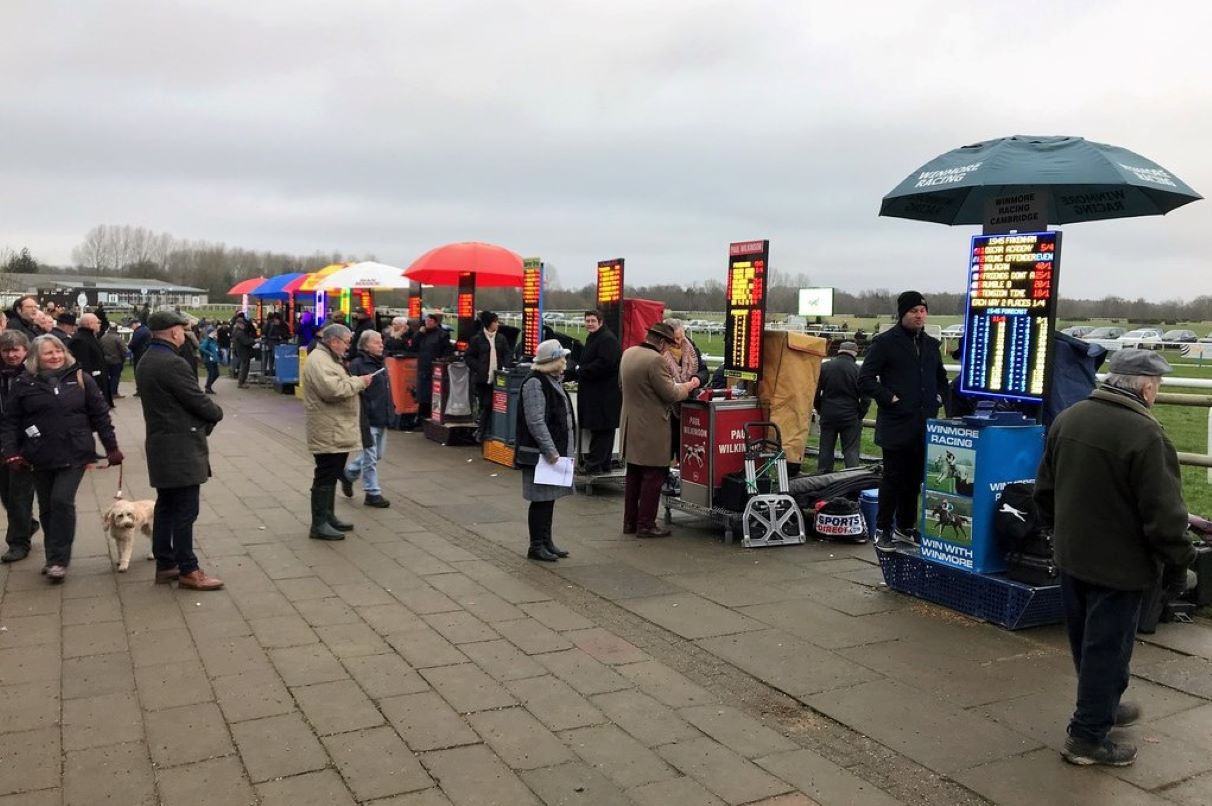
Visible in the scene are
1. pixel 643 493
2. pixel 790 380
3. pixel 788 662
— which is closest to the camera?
pixel 788 662

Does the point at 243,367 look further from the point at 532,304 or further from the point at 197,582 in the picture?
the point at 197,582

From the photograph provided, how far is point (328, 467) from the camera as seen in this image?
8117 millimetres

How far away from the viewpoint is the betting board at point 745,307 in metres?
8.42

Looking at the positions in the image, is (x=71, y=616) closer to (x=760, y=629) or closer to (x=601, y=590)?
(x=601, y=590)

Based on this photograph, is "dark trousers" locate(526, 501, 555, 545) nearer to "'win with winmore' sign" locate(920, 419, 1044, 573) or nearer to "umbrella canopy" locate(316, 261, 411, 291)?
"'win with winmore' sign" locate(920, 419, 1044, 573)

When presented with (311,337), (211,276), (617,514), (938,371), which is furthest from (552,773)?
(211,276)

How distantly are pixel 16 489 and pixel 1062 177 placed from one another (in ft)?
24.5

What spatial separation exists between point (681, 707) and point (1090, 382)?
373cm

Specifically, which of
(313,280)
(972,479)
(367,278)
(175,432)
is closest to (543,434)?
(175,432)

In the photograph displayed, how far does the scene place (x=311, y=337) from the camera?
23.0 meters

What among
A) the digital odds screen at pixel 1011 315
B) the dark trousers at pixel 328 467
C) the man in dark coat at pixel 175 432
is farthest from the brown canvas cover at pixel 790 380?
the man in dark coat at pixel 175 432

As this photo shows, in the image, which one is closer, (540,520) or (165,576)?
(165,576)

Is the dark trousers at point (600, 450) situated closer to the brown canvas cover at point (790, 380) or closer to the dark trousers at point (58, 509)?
the brown canvas cover at point (790, 380)

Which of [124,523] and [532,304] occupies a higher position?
[532,304]
